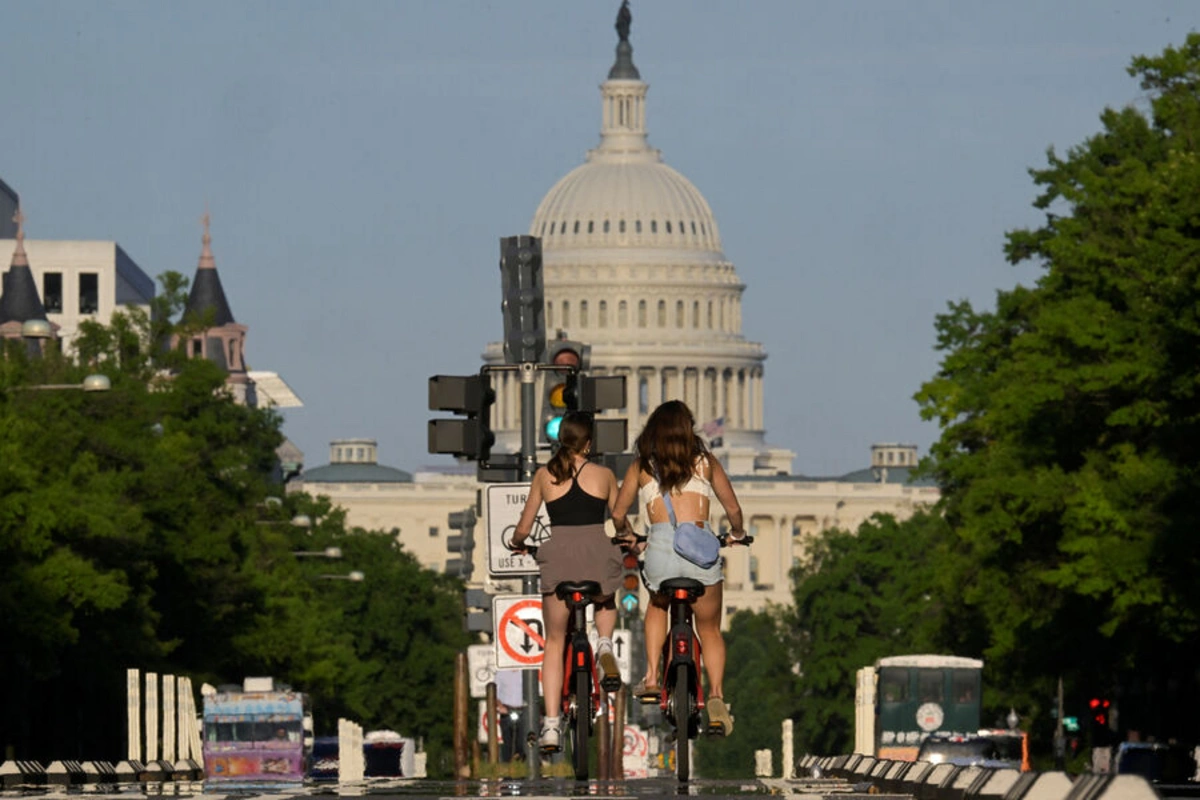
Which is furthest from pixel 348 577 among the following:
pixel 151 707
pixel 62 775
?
pixel 62 775

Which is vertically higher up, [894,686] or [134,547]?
[134,547]

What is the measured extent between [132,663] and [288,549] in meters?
35.2

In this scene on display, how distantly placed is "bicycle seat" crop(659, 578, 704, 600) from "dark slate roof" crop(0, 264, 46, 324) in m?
140

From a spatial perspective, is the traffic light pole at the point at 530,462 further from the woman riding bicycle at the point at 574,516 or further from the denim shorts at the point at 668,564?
the denim shorts at the point at 668,564

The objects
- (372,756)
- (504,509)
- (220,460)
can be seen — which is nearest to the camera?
(504,509)

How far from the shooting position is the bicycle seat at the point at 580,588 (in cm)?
2242

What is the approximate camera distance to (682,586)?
854 inches

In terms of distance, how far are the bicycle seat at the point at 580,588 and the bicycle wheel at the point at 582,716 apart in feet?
2.00

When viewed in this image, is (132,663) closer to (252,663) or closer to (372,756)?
(252,663)

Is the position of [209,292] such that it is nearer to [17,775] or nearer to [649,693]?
[17,775]

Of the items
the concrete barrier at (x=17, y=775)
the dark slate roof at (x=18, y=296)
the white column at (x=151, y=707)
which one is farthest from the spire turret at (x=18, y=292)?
the concrete barrier at (x=17, y=775)

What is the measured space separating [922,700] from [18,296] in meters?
81.3

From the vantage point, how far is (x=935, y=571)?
8206 cm

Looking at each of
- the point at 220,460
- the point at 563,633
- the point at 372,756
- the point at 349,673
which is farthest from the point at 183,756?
the point at 563,633
